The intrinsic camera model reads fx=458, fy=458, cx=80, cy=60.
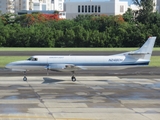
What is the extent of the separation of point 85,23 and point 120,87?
8455cm

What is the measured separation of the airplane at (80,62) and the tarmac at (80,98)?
1.09 m

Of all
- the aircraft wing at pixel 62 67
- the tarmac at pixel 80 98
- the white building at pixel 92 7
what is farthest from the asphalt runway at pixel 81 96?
the white building at pixel 92 7

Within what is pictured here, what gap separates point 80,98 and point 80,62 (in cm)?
1019

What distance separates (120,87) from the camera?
33031mm

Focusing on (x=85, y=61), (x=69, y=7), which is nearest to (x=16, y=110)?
(x=85, y=61)

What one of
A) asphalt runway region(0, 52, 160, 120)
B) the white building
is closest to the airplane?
asphalt runway region(0, 52, 160, 120)

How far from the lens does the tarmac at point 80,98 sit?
2191 centimetres

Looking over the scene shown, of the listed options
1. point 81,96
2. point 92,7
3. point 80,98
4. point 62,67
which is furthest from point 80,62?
point 92,7

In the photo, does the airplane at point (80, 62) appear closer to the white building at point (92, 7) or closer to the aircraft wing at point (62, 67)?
the aircraft wing at point (62, 67)

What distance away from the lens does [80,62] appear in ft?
122

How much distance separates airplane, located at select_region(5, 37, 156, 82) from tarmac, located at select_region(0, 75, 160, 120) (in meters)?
1.09

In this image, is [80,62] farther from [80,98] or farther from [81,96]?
[80,98]

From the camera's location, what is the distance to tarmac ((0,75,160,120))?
71.9 ft

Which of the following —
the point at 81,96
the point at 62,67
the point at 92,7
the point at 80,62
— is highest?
the point at 92,7
